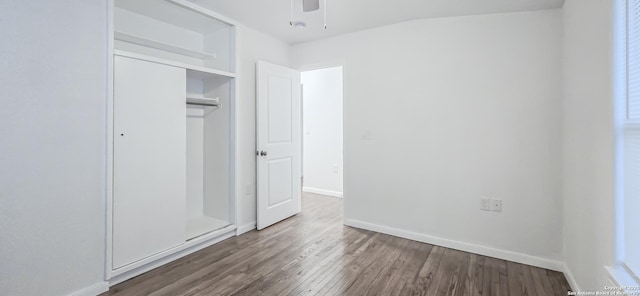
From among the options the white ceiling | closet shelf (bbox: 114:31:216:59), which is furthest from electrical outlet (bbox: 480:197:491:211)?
closet shelf (bbox: 114:31:216:59)

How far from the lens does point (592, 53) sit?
170 centimetres

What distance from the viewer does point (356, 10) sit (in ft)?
8.87

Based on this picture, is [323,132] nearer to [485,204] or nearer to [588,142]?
A: [485,204]

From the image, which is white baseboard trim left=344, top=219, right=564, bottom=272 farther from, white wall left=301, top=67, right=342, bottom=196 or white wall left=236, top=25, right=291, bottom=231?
white wall left=301, top=67, right=342, bottom=196

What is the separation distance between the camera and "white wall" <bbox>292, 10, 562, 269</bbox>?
2.41 meters

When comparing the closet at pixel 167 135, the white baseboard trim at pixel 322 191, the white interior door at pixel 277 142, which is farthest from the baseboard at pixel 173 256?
the white baseboard trim at pixel 322 191

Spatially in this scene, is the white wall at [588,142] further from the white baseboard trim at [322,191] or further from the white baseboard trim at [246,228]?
the white baseboard trim at [322,191]

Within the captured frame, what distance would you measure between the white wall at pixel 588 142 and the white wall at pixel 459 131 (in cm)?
16

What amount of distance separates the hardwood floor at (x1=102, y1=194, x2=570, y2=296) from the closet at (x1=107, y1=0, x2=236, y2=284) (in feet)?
0.82

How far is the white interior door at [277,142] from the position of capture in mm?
3281

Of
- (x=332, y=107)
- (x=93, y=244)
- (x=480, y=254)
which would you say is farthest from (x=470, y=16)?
(x=93, y=244)

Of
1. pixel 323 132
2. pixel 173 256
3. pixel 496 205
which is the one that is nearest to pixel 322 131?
pixel 323 132

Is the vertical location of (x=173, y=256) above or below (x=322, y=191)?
below

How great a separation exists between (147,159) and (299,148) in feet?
6.43
